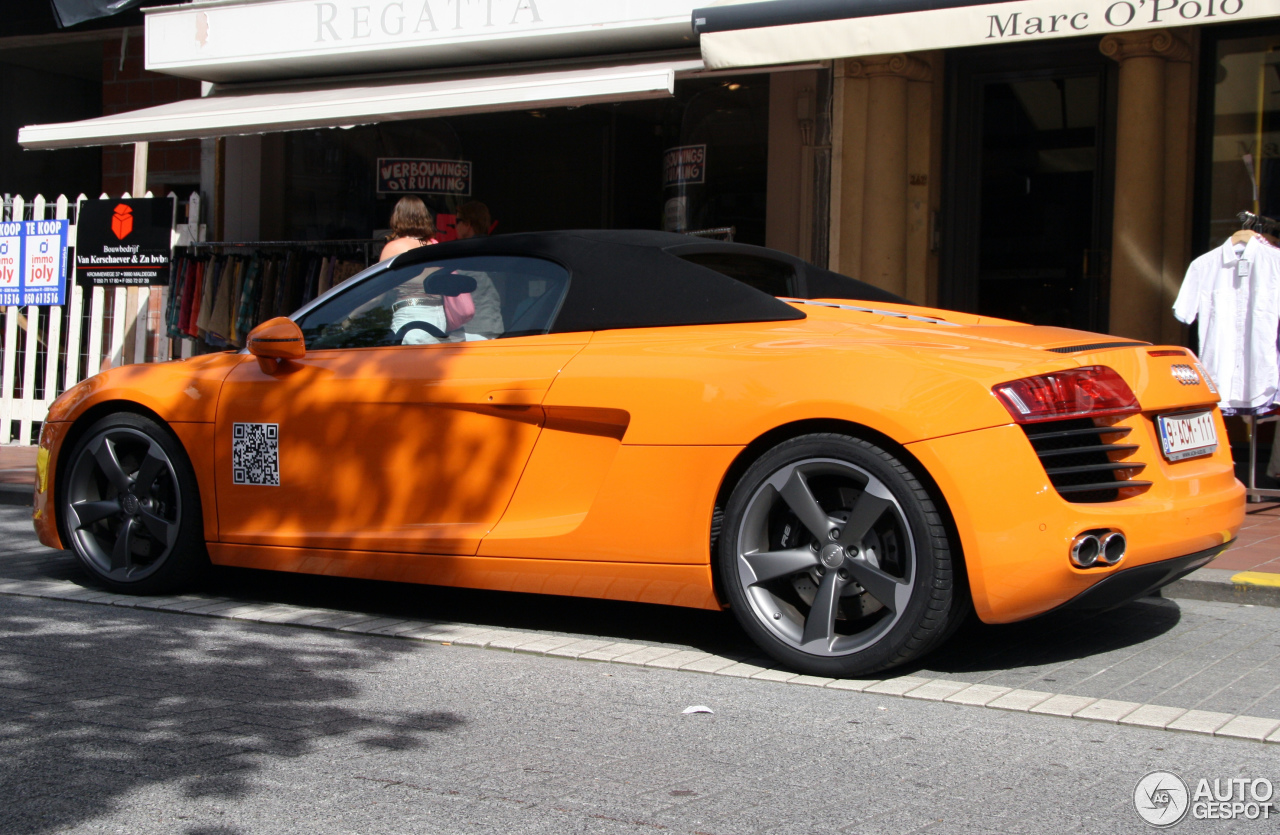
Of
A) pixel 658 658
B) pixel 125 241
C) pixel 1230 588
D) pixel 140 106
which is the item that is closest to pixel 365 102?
pixel 125 241

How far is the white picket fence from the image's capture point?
11.7 m

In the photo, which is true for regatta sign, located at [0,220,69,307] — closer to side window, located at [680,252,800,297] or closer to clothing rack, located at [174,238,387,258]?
clothing rack, located at [174,238,387,258]

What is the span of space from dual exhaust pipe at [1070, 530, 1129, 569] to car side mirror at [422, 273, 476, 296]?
237 centimetres

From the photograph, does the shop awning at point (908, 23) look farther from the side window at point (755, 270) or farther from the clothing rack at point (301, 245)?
the clothing rack at point (301, 245)

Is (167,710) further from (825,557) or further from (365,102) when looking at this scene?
(365,102)

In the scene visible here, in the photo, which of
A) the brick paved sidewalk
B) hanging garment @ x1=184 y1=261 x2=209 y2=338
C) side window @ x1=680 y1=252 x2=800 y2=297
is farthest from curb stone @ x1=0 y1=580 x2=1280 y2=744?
hanging garment @ x1=184 y1=261 x2=209 y2=338

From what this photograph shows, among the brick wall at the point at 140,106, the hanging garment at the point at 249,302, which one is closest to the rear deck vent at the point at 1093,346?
the hanging garment at the point at 249,302

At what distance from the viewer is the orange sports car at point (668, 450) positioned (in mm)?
3812

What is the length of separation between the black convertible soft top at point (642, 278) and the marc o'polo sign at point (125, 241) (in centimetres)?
738

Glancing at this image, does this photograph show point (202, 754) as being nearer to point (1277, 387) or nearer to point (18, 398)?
point (1277, 387)

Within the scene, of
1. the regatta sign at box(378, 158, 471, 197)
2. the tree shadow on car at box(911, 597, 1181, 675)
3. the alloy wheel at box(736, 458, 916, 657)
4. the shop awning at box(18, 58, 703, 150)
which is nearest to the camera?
the alloy wheel at box(736, 458, 916, 657)

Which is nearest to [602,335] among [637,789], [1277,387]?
[637,789]

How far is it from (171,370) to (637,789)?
3.16 m

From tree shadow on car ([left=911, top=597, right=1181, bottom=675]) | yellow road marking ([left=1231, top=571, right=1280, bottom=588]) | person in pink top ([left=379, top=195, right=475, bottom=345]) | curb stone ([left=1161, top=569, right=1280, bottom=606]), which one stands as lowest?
tree shadow on car ([left=911, top=597, right=1181, bottom=675])
